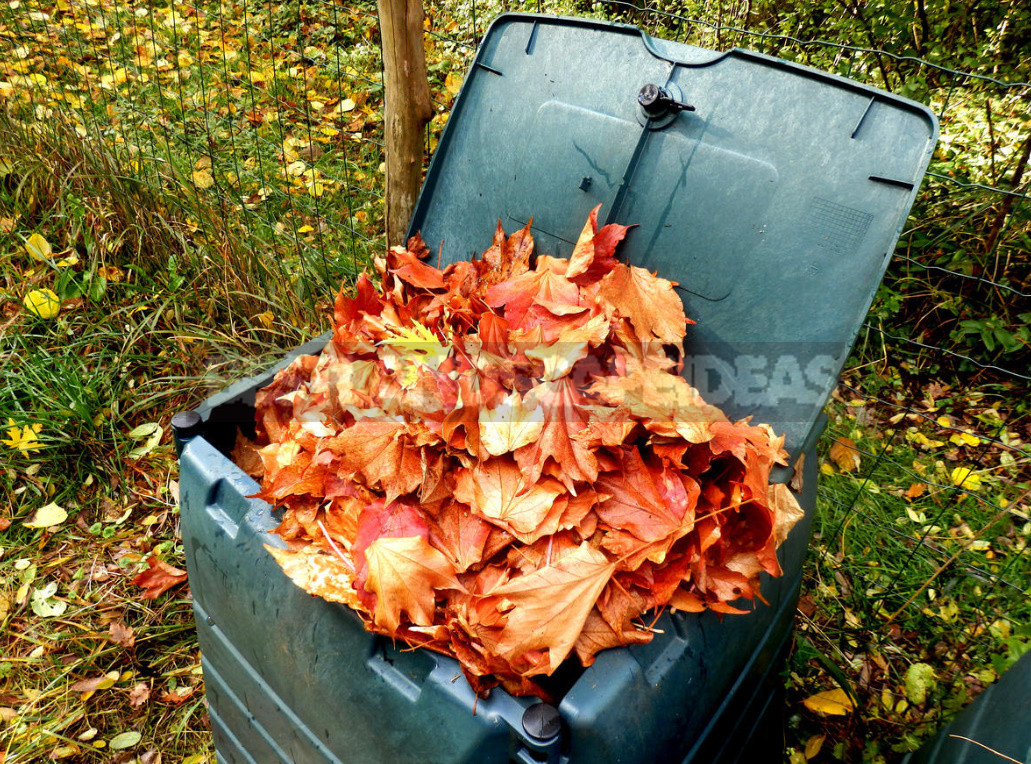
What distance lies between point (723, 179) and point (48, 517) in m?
2.10

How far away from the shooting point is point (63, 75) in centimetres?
359

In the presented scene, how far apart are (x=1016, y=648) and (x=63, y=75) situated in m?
4.43

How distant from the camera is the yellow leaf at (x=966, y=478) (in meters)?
2.10

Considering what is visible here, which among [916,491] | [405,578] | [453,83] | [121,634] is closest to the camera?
[405,578]

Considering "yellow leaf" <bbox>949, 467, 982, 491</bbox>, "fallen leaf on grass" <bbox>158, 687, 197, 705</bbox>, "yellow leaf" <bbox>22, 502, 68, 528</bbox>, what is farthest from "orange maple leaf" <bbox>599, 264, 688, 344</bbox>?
"yellow leaf" <bbox>22, 502, 68, 528</bbox>

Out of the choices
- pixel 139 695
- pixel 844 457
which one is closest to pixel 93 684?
pixel 139 695

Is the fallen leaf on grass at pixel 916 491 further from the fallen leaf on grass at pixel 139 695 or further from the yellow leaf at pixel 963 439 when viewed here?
the fallen leaf on grass at pixel 139 695

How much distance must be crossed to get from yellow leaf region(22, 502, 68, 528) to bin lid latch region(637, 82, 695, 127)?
200 centimetres

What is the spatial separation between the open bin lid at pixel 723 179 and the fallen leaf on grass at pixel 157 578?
1.29 meters

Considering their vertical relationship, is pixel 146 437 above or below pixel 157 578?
above

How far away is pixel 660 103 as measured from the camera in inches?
52.6

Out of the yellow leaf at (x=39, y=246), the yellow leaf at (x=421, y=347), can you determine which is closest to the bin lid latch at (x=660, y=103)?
the yellow leaf at (x=421, y=347)

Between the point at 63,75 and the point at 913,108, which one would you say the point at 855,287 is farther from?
the point at 63,75

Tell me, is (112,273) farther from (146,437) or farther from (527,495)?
(527,495)
